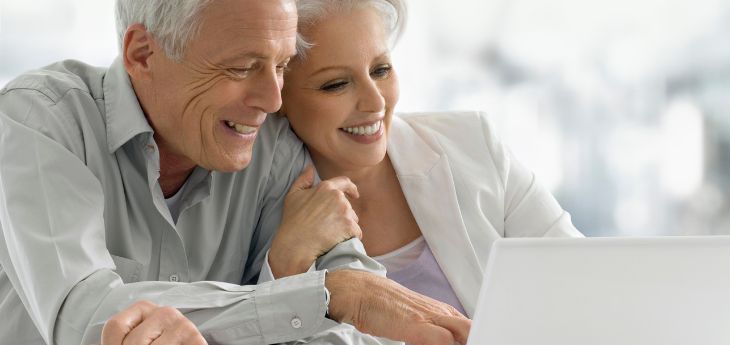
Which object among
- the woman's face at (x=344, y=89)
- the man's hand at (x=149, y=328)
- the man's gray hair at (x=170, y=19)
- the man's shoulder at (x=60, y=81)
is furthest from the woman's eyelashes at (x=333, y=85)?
the man's hand at (x=149, y=328)


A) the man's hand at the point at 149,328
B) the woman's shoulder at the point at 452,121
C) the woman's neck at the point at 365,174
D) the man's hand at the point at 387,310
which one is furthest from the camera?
the woman's shoulder at the point at 452,121

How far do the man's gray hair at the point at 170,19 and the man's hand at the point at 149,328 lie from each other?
2.01 ft

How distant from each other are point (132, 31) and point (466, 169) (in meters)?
0.80

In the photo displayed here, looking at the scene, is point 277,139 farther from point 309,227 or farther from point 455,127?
point 455,127

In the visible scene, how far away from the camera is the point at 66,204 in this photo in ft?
6.22

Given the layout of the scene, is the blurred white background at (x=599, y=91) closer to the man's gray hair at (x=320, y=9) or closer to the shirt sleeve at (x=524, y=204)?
the shirt sleeve at (x=524, y=204)

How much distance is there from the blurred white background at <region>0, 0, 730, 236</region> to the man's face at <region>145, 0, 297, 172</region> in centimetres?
Answer: 251

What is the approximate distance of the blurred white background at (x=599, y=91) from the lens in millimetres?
4566

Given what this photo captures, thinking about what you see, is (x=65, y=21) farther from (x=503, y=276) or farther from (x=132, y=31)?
(x=503, y=276)

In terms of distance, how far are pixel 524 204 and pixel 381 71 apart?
45cm

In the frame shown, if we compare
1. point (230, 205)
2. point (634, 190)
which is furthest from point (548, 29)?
point (230, 205)

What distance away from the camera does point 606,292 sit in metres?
1.11

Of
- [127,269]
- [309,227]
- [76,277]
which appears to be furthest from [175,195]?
[76,277]

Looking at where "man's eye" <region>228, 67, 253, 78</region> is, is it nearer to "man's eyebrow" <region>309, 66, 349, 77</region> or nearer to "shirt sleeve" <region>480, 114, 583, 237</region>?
"man's eyebrow" <region>309, 66, 349, 77</region>
